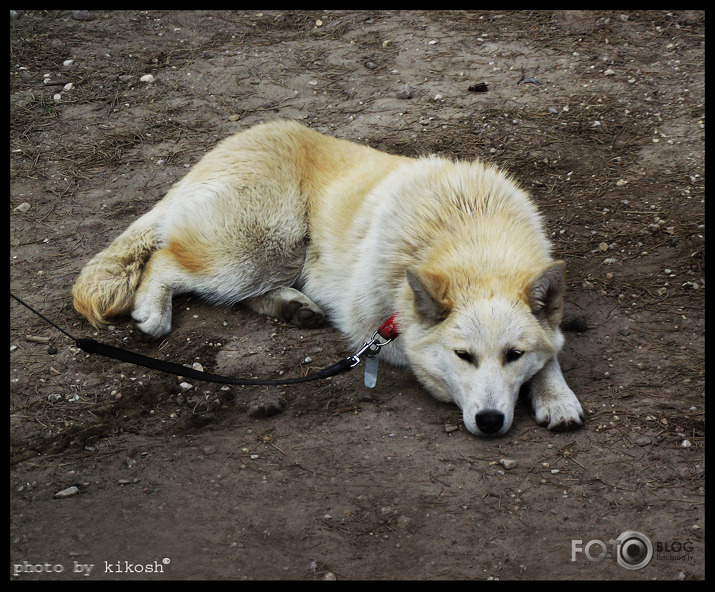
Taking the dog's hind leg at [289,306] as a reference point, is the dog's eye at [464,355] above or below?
above

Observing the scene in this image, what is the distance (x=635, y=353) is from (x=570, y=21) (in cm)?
526

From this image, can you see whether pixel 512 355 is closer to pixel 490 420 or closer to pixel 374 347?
pixel 490 420

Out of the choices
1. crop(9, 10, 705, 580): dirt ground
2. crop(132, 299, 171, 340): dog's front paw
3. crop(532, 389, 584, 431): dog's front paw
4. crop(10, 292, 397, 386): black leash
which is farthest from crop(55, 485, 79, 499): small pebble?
crop(532, 389, 584, 431): dog's front paw

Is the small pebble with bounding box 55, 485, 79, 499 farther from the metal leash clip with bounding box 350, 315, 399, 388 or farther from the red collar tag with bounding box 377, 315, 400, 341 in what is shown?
the red collar tag with bounding box 377, 315, 400, 341

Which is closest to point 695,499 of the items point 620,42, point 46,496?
point 46,496

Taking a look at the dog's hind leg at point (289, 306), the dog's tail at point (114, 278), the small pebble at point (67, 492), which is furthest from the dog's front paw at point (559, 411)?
the dog's tail at point (114, 278)

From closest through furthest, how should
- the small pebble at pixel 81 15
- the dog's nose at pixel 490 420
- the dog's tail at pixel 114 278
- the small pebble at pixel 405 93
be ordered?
the dog's nose at pixel 490 420, the dog's tail at pixel 114 278, the small pebble at pixel 405 93, the small pebble at pixel 81 15

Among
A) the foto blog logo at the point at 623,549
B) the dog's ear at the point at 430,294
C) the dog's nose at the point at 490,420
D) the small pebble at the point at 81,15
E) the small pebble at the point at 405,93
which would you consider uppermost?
the small pebble at the point at 81,15

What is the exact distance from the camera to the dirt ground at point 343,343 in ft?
9.79

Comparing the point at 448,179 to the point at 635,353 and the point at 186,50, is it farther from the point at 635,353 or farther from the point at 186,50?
the point at 186,50

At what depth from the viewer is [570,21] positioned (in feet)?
25.9

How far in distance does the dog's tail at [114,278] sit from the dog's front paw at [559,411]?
9.30 feet

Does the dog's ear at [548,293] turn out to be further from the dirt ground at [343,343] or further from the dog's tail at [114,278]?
the dog's tail at [114,278]

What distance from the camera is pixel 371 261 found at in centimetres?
436
